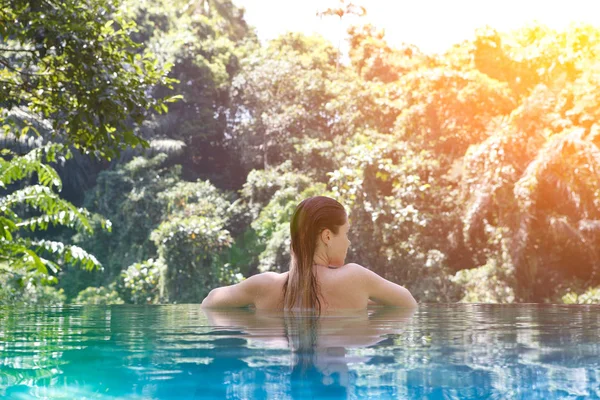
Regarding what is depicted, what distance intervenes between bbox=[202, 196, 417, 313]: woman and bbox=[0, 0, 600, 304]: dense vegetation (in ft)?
12.2

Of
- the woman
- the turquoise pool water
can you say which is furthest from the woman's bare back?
the turquoise pool water

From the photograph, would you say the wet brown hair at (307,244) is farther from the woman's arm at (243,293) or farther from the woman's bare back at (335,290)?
the woman's arm at (243,293)

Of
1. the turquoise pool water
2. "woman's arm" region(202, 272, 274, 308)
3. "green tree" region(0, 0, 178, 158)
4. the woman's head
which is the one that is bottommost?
the turquoise pool water

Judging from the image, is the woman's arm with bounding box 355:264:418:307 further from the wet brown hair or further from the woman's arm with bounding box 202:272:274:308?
the woman's arm with bounding box 202:272:274:308

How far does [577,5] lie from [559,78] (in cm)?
254

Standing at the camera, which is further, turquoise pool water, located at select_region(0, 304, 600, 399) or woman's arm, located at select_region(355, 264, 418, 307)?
woman's arm, located at select_region(355, 264, 418, 307)

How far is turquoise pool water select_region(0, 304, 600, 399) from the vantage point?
165 centimetres

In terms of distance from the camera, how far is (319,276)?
411cm

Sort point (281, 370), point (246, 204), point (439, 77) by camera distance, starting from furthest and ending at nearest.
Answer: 1. point (246, 204)
2. point (439, 77)
3. point (281, 370)

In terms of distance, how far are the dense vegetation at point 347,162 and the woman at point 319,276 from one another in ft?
12.2

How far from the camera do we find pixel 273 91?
25.5m

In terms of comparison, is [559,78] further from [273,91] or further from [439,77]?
[273,91]

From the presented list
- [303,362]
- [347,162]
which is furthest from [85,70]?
[347,162]

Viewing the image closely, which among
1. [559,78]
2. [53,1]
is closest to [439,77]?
[559,78]
